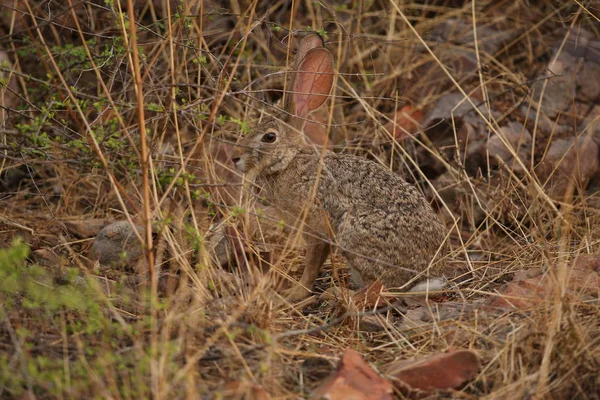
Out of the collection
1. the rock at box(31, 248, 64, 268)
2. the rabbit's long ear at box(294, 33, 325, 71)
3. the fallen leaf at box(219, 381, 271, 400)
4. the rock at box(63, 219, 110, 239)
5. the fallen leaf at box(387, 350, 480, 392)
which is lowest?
the rock at box(63, 219, 110, 239)

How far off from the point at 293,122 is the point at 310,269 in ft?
3.40

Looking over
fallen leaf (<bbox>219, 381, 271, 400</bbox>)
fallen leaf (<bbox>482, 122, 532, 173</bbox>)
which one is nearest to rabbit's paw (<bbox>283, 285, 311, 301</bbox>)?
fallen leaf (<bbox>219, 381, 271, 400</bbox>)

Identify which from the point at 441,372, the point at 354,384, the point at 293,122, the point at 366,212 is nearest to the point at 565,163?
the point at 366,212

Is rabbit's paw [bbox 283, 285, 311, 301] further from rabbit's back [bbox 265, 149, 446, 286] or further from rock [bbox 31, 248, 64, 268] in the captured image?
rock [bbox 31, 248, 64, 268]

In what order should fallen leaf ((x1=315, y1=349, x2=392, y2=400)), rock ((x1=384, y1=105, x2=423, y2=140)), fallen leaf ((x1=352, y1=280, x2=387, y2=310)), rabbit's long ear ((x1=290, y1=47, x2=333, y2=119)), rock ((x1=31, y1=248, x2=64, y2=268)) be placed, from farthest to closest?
rock ((x1=384, y1=105, x2=423, y2=140)) < rabbit's long ear ((x1=290, y1=47, x2=333, y2=119)) < rock ((x1=31, y1=248, x2=64, y2=268)) < fallen leaf ((x1=352, y1=280, x2=387, y2=310)) < fallen leaf ((x1=315, y1=349, x2=392, y2=400))

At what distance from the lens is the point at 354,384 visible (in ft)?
12.0

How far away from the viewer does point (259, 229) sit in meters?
5.97

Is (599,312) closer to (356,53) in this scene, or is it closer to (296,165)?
(296,165)

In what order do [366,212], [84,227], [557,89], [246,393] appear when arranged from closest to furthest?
1. [246,393]
2. [366,212]
3. [84,227]
4. [557,89]

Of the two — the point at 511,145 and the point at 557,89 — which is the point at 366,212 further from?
the point at 557,89

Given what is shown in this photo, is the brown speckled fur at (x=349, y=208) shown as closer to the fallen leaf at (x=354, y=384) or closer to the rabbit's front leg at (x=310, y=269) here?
the rabbit's front leg at (x=310, y=269)

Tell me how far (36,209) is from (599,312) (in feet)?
14.1

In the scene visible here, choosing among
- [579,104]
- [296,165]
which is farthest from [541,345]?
[579,104]

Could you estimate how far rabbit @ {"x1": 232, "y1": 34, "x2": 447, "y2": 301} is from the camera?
17.0ft
